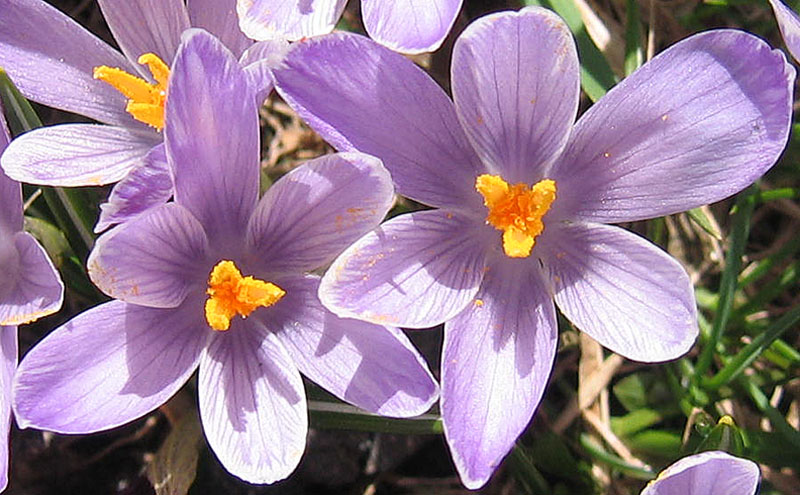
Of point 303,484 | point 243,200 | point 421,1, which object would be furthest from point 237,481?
point 421,1

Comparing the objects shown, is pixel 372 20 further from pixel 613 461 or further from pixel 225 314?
pixel 613 461

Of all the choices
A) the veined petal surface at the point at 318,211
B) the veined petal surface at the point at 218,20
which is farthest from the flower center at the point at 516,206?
the veined petal surface at the point at 218,20

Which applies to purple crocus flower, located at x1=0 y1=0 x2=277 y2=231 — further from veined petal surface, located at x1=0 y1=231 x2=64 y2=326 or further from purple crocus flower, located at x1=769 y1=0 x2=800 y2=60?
purple crocus flower, located at x1=769 y1=0 x2=800 y2=60

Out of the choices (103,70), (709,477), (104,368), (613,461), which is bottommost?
(613,461)

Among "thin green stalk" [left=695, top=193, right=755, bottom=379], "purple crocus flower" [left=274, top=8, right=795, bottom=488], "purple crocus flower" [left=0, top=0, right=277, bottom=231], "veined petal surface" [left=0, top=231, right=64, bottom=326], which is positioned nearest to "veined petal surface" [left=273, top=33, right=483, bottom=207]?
"purple crocus flower" [left=274, top=8, right=795, bottom=488]

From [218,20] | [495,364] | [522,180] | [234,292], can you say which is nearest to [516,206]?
[522,180]

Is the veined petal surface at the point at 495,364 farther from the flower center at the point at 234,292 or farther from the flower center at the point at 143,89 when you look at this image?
the flower center at the point at 143,89

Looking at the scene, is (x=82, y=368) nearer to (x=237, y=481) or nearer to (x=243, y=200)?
(x=243, y=200)
